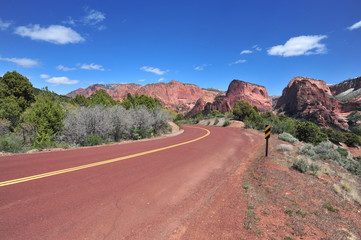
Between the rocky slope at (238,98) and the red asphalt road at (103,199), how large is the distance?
7977 centimetres

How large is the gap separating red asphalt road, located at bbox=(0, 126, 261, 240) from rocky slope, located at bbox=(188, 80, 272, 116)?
79.8 meters

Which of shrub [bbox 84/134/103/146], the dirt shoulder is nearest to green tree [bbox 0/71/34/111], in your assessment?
shrub [bbox 84/134/103/146]

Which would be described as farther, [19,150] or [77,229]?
[19,150]

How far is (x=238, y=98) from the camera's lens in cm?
9631

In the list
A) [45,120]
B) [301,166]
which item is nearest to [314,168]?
[301,166]

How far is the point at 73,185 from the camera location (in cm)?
464

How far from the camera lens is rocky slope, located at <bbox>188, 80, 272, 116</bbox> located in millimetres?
86331

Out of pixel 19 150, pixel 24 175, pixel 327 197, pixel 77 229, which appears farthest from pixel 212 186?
pixel 19 150

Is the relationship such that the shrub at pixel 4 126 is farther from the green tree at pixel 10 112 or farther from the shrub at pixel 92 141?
the shrub at pixel 92 141

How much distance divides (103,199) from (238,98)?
9892 cm

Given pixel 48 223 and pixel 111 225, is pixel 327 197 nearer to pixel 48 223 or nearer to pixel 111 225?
pixel 111 225

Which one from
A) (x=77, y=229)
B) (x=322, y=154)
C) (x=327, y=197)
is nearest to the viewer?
(x=77, y=229)

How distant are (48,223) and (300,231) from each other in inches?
171

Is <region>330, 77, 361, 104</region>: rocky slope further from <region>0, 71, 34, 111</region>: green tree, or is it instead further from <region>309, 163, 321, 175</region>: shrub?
<region>0, 71, 34, 111</region>: green tree
